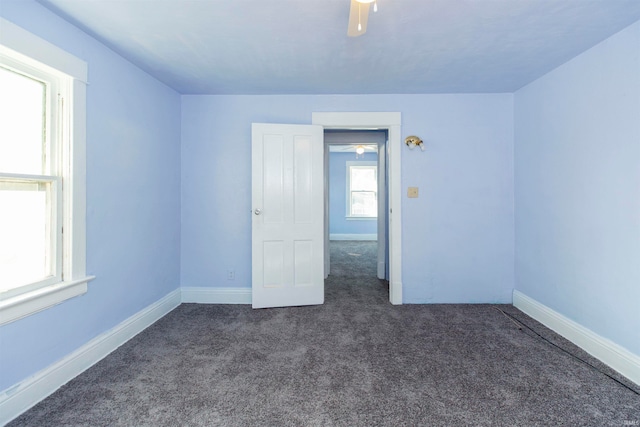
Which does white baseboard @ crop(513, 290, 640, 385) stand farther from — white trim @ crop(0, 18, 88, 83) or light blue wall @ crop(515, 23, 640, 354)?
white trim @ crop(0, 18, 88, 83)

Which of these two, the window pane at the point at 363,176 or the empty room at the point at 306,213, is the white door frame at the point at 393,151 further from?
the window pane at the point at 363,176

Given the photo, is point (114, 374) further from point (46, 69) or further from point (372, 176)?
point (372, 176)

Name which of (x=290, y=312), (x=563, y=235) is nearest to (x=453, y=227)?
(x=563, y=235)

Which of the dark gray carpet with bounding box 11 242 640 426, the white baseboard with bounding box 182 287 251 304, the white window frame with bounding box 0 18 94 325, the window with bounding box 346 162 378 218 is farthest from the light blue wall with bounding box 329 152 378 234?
Result: the white window frame with bounding box 0 18 94 325

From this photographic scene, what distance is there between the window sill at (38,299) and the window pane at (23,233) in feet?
0.33

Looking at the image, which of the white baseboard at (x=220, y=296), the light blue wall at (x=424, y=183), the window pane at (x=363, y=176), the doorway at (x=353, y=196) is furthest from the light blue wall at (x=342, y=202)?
the white baseboard at (x=220, y=296)

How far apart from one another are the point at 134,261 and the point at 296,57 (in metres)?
2.23

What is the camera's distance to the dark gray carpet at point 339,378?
1.60 metres

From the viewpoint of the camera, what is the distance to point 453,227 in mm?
3309

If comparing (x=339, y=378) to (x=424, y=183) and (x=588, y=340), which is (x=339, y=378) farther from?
(x=424, y=183)

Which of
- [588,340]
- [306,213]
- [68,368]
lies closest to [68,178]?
[68,368]

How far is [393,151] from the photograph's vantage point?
3297 millimetres

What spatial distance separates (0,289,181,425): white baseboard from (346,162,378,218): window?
6.50 metres

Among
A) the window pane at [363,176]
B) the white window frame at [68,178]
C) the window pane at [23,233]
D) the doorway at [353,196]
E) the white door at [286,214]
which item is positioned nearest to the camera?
the window pane at [23,233]
